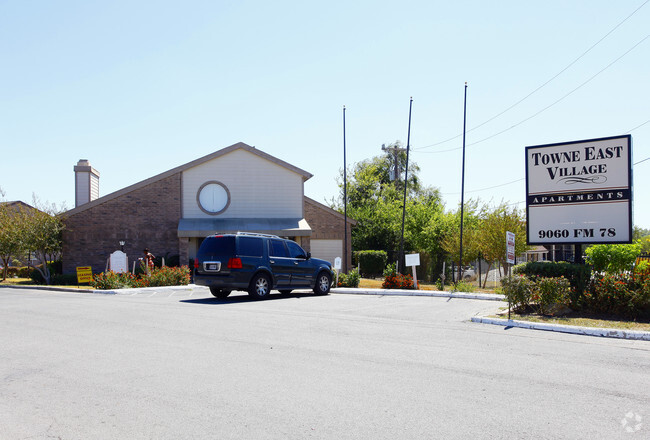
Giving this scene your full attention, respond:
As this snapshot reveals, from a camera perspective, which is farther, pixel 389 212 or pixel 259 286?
pixel 389 212

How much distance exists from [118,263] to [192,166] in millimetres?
9294

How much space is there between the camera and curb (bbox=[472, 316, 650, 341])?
1008cm

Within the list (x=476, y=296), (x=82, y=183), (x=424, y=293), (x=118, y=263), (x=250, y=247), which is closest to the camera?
(x=250, y=247)

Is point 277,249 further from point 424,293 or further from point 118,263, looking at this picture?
point 118,263

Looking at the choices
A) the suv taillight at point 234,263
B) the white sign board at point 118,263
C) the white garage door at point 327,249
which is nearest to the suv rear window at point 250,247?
the suv taillight at point 234,263

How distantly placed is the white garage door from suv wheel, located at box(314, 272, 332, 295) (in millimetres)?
14803

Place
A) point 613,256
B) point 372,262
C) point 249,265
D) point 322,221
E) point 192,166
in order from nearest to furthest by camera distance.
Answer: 1. point 249,265
2. point 613,256
3. point 192,166
4. point 322,221
5. point 372,262

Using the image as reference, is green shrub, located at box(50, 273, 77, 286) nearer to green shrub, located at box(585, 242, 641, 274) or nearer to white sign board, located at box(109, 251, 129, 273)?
white sign board, located at box(109, 251, 129, 273)

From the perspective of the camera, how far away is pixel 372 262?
3631 centimetres

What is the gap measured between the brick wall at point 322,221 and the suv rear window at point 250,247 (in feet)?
55.8

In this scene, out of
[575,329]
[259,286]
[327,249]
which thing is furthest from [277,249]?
[327,249]

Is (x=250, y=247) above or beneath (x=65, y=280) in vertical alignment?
above

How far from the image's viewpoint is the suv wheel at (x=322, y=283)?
18.4 metres

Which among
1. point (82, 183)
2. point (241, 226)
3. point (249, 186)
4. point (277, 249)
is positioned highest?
point (82, 183)
